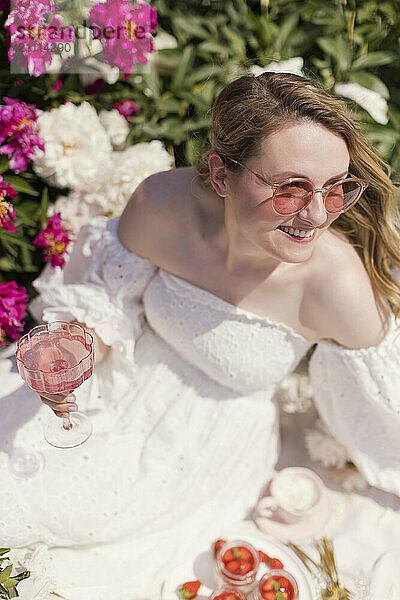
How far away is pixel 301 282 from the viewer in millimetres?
1808

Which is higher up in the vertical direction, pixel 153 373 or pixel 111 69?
pixel 111 69

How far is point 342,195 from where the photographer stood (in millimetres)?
1509

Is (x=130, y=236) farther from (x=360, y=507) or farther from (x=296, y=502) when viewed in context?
(x=360, y=507)

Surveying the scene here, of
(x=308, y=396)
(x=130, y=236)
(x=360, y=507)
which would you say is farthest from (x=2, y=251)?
(x=360, y=507)

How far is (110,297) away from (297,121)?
0.90m

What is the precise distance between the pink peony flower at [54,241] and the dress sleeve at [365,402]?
996 mm

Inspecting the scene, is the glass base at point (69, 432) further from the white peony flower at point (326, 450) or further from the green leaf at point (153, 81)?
the green leaf at point (153, 81)

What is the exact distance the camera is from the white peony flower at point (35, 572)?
1619mm

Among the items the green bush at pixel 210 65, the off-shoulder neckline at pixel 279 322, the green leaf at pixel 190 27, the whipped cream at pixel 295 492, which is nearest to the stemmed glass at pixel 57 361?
the off-shoulder neckline at pixel 279 322

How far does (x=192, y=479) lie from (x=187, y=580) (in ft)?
0.97

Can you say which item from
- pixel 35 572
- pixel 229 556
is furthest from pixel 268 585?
pixel 35 572

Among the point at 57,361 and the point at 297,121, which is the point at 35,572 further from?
the point at 297,121

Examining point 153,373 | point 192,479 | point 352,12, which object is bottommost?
point 192,479

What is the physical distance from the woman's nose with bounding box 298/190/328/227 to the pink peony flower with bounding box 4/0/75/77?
1.24 metres
